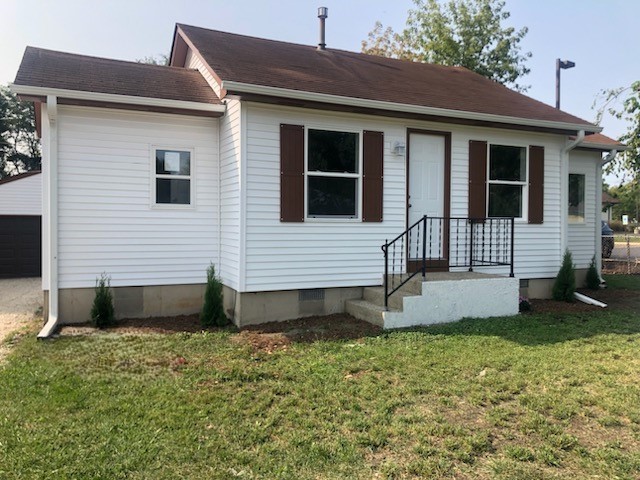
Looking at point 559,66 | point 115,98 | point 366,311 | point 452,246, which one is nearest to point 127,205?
point 115,98

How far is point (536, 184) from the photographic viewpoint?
328 inches

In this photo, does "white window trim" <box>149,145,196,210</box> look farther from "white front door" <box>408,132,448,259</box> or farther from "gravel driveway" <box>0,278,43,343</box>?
"white front door" <box>408,132,448,259</box>

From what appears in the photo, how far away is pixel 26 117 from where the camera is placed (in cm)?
3597

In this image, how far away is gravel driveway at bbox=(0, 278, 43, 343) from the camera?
710 centimetres

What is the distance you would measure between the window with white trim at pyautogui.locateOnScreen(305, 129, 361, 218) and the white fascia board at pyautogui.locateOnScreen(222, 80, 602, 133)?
524mm

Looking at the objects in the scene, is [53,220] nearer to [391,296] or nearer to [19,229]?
[391,296]

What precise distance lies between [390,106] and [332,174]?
50.5 inches

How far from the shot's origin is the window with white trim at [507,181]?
815 cm

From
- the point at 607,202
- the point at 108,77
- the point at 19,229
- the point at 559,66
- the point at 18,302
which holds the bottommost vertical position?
the point at 18,302

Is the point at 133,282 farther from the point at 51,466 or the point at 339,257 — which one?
the point at 51,466

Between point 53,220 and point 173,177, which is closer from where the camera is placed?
point 53,220

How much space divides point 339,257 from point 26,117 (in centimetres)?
3774

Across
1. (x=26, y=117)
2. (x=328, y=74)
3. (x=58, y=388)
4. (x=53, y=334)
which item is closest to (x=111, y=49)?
(x=328, y=74)

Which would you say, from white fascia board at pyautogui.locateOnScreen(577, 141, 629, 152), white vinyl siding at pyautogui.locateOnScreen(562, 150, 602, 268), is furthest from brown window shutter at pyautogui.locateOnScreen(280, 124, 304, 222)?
white fascia board at pyautogui.locateOnScreen(577, 141, 629, 152)
